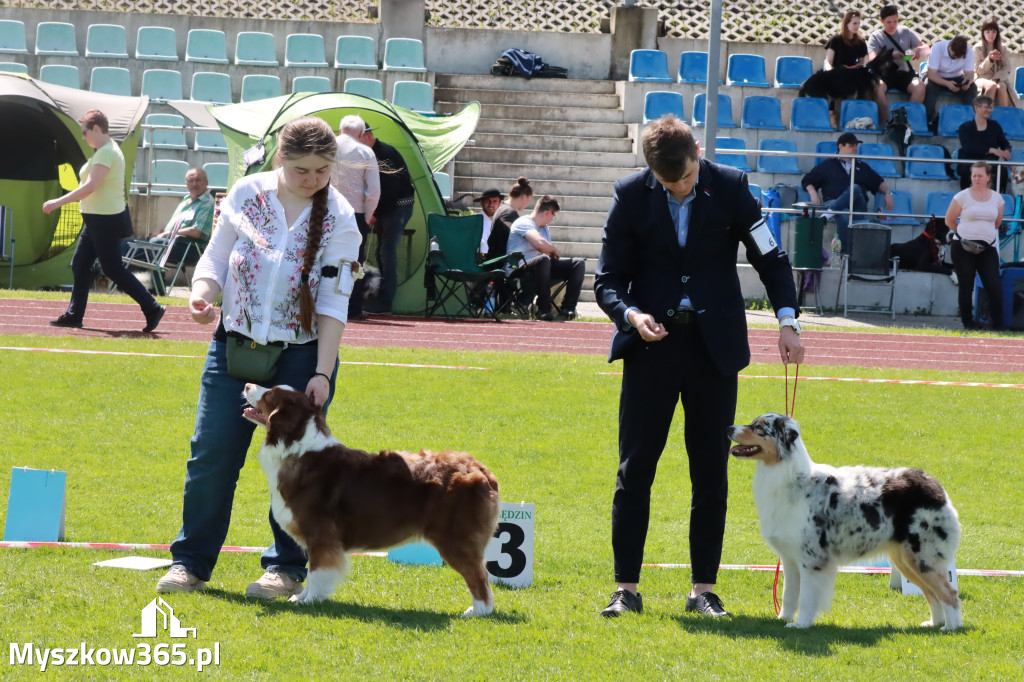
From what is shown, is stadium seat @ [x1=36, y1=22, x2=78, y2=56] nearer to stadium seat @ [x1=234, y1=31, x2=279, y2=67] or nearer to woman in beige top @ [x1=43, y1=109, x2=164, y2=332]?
stadium seat @ [x1=234, y1=31, x2=279, y2=67]

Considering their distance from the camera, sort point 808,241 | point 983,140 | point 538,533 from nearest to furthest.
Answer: point 538,533 < point 808,241 < point 983,140

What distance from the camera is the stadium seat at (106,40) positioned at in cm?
2050

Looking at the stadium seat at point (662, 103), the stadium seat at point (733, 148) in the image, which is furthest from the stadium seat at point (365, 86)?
the stadium seat at point (733, 148)

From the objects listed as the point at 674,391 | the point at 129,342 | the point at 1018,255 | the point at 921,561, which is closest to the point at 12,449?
the point at 129,342

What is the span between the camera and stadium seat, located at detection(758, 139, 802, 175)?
59.7 ft

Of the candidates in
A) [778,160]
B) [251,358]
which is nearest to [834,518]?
[251,358]

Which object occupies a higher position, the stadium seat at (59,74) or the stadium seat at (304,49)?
the stadium seat at (304,49)

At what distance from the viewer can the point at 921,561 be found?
14.7 ft

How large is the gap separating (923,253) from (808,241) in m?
2.01

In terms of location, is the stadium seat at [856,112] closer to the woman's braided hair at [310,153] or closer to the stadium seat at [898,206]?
the stadium seat at [898,206]

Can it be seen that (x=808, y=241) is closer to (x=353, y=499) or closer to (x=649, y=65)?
→ (x=649, y=65)

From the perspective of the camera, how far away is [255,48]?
68.1ft

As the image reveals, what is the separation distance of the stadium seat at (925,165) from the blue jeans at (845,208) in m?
2.19

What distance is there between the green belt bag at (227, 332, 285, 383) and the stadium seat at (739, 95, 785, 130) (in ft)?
52.5
